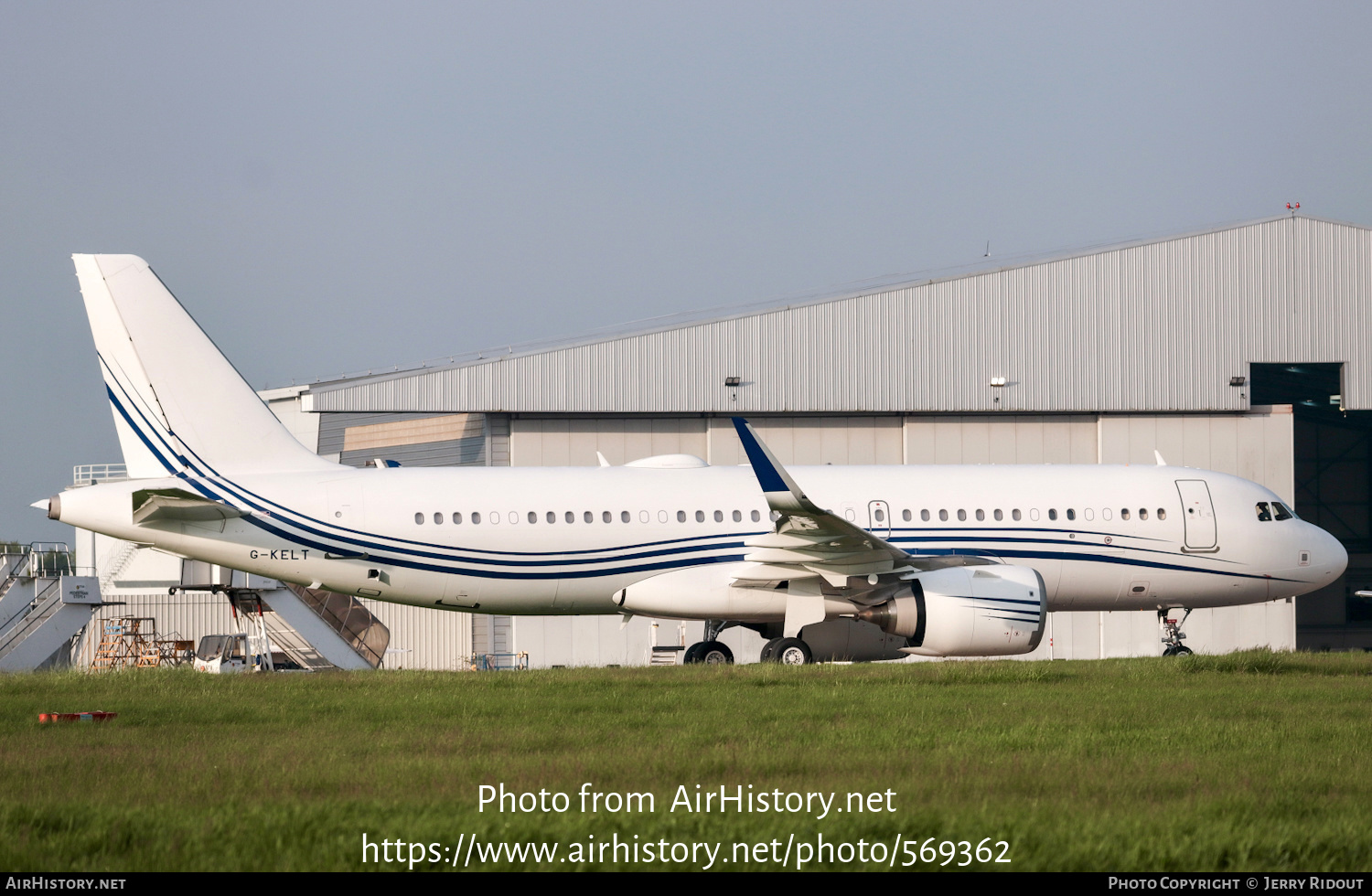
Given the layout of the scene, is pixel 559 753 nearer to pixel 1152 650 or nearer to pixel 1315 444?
pixel 1152 650

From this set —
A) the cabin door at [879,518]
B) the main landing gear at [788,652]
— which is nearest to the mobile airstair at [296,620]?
the main landing gear at [788,652]

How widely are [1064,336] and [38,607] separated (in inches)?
1073

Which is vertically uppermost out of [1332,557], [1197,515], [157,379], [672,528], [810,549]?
[157,379]

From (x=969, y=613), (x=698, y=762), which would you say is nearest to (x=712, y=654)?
(x=969, y=613)

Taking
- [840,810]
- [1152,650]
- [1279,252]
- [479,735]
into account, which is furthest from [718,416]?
[840,810]

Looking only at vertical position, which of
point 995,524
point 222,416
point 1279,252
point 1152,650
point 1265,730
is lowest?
point 1152,650

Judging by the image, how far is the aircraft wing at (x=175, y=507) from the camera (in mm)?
20891

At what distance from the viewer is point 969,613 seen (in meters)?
21.0

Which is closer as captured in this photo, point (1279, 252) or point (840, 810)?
point (840, 810)

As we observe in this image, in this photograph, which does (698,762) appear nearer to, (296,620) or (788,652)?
(788,652)

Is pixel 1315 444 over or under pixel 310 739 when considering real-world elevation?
over

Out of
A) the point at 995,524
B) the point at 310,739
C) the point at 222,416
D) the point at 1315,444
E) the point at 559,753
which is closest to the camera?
the point at 559,753
